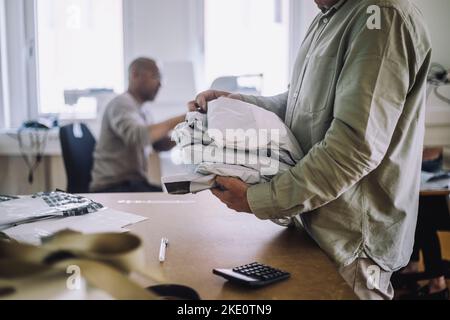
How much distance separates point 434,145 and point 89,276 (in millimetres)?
2343

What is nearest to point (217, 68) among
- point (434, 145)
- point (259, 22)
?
point (259, 22)

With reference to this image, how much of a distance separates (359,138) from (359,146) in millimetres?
14

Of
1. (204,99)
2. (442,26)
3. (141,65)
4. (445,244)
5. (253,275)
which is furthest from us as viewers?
(141,65)

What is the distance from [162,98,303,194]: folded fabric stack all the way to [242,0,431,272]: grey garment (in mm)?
38

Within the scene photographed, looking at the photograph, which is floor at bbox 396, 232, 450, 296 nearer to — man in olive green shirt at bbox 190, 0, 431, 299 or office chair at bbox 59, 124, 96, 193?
man in olive green shirt at bbox 190, 0, 431, 299

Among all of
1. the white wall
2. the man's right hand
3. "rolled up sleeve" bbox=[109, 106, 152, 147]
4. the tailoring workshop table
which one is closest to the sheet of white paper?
the tailoring workshop table

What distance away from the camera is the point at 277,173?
92 centimetres

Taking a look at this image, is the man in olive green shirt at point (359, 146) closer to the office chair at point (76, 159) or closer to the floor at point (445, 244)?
the floor at point (445, 244)

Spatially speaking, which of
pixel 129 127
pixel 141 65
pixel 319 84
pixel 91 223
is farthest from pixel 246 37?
pixel 91 223

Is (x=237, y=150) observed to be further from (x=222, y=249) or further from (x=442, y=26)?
(x=442, y=26)

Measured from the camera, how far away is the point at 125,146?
2543mm

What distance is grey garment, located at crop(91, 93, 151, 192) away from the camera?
2.50m
